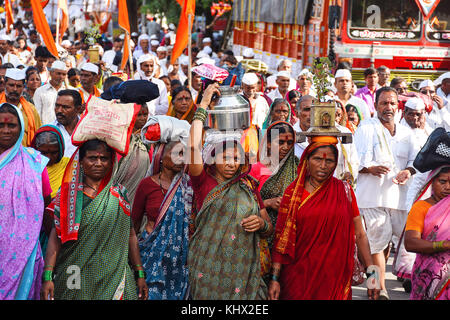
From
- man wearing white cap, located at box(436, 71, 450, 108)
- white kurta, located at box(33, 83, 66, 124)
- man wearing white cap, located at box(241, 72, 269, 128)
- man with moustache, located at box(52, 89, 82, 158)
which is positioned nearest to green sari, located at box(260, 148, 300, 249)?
man with moustache, located at box(52, 89, 82, 158)

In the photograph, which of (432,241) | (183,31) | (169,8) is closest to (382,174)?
(432,241)

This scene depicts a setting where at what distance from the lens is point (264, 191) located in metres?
5.22

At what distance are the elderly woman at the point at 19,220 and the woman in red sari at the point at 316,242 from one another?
1388 millimetres

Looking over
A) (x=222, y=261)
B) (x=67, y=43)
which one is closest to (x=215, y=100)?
(x=222, y=261)

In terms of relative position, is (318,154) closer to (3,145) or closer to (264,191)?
(264,191)

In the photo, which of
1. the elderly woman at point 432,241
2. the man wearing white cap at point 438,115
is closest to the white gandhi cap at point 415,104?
the man wearing white cap at point 438,115

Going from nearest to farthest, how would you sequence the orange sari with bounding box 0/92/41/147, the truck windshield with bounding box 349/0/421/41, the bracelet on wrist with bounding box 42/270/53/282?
the bracelet on wrist with bounding box 42/270/53/282 < the orange sari with bounding box 0/92/41/147 < the truck windshield with bounding box 349/0/421/41

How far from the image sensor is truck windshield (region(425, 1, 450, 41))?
13.3 meters

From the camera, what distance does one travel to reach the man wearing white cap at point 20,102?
7.58 meters

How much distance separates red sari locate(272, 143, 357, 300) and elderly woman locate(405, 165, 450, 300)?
47 centimetres

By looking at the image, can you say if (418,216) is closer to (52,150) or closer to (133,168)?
(133,168)

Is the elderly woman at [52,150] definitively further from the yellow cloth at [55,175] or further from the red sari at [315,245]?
the red sari at [315,245]

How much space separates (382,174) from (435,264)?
2.38m

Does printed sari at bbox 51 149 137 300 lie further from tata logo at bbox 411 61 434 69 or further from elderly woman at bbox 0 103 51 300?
tata logo at bbox 411 61 434 69
